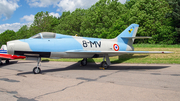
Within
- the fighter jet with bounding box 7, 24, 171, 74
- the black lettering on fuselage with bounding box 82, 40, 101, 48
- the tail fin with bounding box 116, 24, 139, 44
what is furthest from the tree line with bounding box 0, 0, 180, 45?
the fighter jet with bounding box 7, 24, 171, 74

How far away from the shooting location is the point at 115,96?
4328mm

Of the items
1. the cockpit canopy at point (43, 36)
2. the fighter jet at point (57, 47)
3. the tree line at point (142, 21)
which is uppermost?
the tree line at point (142, 21)

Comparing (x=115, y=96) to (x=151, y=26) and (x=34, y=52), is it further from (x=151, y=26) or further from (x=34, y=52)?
(x=151, y=26)

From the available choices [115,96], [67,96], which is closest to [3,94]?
[67,96]

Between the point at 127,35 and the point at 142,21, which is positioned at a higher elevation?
the point at 142,21

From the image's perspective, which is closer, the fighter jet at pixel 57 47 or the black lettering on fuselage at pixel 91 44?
the fighter jet at pixel 57 47

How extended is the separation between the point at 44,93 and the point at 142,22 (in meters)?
34.3

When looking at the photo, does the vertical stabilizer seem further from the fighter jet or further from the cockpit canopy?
the cockpit canopy

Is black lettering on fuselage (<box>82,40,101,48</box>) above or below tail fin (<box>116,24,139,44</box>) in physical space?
below

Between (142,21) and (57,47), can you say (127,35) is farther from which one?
(142,21)

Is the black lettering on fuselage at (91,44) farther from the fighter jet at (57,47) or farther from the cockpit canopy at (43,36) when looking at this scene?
the cockpit canopy at (43,36)

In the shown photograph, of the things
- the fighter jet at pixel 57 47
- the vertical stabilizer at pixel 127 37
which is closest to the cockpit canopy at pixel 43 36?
the fighter jet at pixel 57 47

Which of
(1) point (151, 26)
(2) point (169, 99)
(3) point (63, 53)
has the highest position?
(1) point (151, 26)

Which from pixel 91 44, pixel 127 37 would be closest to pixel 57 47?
pixel 91 44
